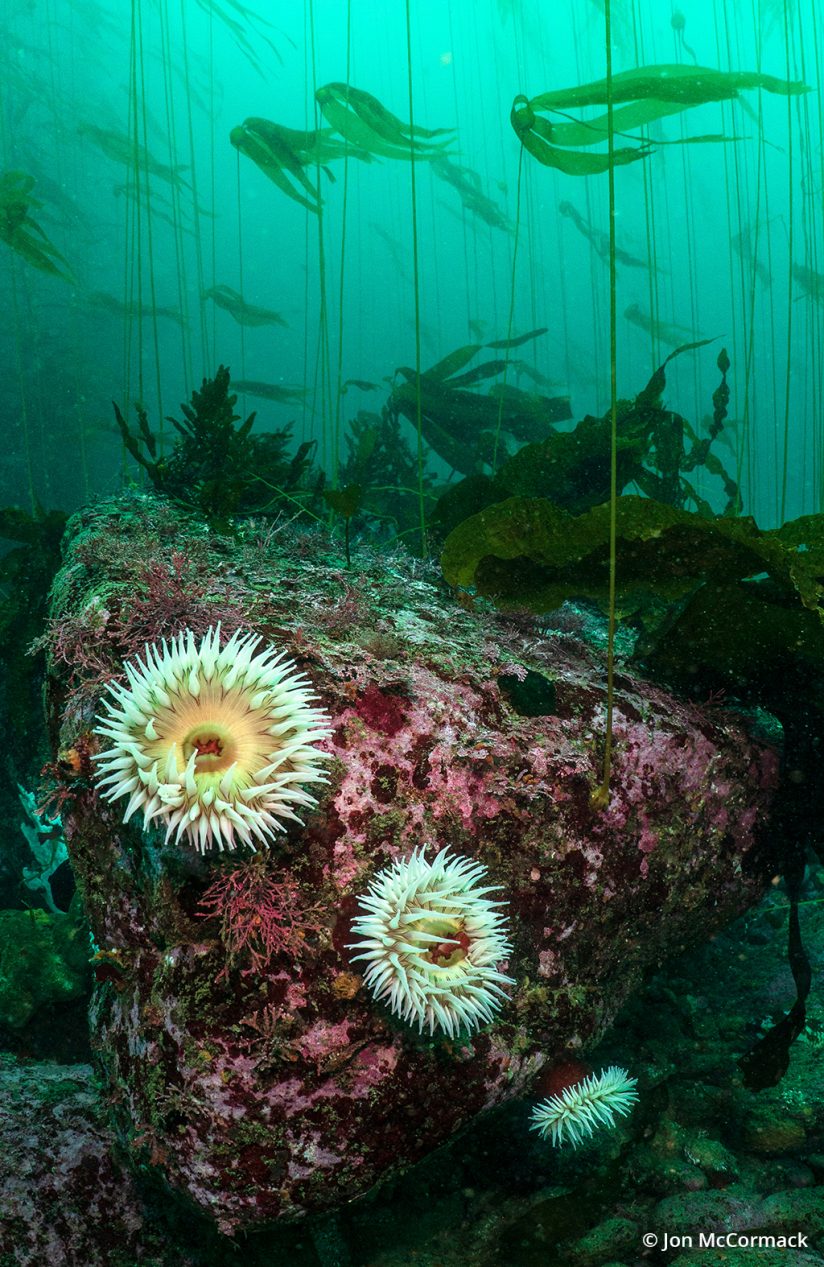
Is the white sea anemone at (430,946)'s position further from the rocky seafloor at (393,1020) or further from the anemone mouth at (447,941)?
the rocky seafloor at (393,1020)

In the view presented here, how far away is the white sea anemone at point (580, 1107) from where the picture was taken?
6.52 feet

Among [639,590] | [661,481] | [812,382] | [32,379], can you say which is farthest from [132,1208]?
[32,379]

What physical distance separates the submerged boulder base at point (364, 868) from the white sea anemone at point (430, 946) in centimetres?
15

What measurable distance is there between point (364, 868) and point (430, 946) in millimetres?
271

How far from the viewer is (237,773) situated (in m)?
1.56

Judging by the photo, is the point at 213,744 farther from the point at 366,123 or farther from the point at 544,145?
the point at 366,123

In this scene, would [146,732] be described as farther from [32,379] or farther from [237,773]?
[32,379]

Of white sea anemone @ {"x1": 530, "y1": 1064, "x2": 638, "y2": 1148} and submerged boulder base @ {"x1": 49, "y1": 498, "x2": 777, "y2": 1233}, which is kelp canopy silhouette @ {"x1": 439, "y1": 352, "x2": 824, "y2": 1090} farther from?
white sea anemone @ {"x1": 530, "y1": 1064, "x2": 638, "y2": 1148}

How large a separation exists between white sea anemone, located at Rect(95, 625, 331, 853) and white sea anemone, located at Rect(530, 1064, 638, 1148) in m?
1.27

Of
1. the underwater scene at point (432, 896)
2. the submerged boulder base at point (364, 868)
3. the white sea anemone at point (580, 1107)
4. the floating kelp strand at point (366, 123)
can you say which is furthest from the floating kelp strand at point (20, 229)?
the white sea anemone at point (580, 1107)

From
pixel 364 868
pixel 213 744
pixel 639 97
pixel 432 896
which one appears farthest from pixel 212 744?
pixel 639 97

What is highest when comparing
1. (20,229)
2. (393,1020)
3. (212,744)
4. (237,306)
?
(237,306)

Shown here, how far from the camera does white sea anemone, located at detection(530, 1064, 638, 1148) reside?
1987 millimetres

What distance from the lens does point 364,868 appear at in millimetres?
1756
